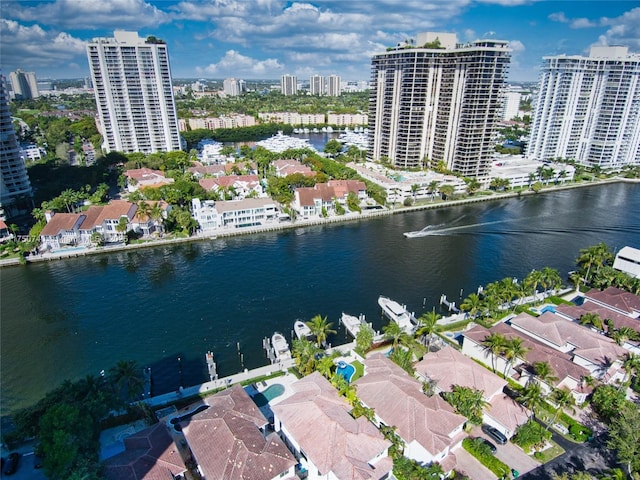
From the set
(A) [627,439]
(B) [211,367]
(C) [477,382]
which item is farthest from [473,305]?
(B) [211,367]

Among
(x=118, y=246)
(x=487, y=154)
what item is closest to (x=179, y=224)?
(x=118, y=246)

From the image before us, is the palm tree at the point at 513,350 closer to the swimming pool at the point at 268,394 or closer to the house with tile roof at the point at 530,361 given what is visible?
the house with tile roof at the point at 530,361

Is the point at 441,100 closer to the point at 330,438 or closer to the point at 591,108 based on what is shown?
the point at 591,108

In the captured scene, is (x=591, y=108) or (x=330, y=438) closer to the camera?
(x=330, y=438)

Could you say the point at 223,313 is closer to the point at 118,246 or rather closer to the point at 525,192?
the point at 118,246

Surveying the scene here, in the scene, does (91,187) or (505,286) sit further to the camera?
(91,187)

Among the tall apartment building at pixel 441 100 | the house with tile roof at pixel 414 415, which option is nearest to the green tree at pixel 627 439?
the house with tile roof at pixel 414 415
